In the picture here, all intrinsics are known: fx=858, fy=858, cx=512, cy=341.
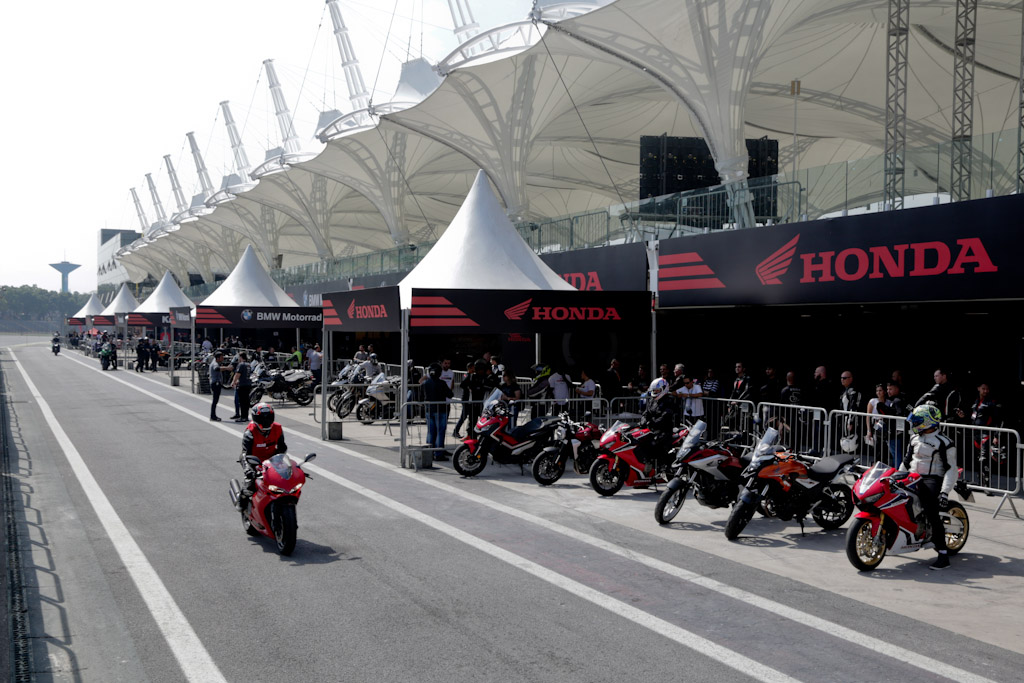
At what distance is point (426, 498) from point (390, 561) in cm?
332

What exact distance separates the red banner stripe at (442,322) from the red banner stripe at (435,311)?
9 cm

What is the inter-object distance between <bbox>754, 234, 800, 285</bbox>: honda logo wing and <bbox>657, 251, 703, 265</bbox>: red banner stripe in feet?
5.76

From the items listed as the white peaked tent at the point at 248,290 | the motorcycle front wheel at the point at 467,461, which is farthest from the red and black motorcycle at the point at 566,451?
the white peaked tent at the point at 248,290

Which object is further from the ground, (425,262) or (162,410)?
(425,262)

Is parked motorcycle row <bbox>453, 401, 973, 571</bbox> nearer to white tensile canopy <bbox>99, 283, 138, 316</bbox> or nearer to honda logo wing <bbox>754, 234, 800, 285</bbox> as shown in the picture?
honda logo wing <bbox>754, 234, 800, 285</bbox>

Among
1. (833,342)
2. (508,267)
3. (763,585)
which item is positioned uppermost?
(508,267)

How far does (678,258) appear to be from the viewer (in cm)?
1828

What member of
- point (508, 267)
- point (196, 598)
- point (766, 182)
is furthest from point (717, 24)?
point (196, 598)

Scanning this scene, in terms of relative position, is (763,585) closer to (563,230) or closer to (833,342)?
(833,342)

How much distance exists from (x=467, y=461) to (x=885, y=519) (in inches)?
270

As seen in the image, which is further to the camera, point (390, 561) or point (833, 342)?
point (833, 342)

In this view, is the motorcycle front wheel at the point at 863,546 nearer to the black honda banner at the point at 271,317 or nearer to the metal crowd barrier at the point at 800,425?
the metal crowd barrier at the point at 800,425

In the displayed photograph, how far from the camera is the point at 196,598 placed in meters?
7.36

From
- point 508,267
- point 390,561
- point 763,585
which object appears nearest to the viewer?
point 763,585
